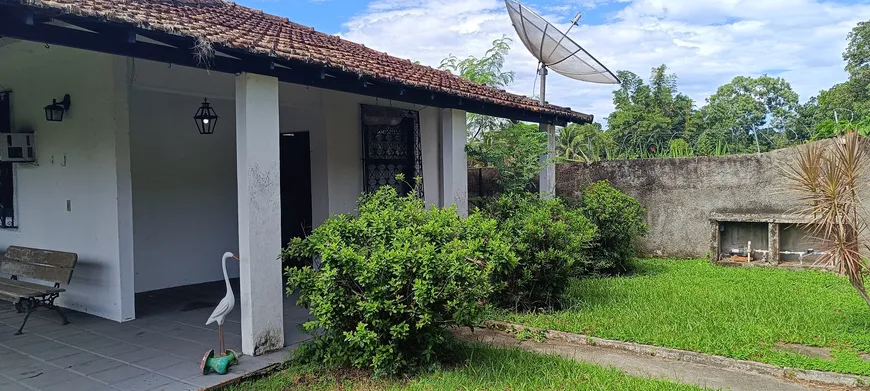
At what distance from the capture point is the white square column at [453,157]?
8.89m

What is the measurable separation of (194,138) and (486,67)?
316 inches

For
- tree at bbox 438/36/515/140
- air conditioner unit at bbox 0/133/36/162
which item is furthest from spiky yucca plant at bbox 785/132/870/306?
air conditioner unit at bbox 0/133/36/162

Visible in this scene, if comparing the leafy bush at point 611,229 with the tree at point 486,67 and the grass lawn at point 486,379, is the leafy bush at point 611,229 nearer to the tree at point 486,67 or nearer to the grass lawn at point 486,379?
the tree at point 486,67

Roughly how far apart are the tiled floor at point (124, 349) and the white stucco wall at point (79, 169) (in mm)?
484

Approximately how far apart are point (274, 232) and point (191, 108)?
12.5 feet

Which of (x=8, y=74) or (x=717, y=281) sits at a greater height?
(x=8, y=74)

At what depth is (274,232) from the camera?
17.5ft

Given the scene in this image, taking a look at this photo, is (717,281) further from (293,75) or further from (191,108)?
(191,108)

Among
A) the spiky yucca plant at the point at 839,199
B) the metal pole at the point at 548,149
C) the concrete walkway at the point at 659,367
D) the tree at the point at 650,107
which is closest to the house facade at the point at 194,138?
the metal pole at the point at 548,149

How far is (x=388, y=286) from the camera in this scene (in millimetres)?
4441

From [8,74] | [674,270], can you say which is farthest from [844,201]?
[8,74]

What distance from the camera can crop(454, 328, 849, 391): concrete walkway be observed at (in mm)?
4461

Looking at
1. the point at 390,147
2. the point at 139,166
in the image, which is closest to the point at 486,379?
the point at 390,147

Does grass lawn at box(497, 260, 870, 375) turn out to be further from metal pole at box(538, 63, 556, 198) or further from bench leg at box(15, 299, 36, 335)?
bench leg at box(15, 299, 36, 335)
